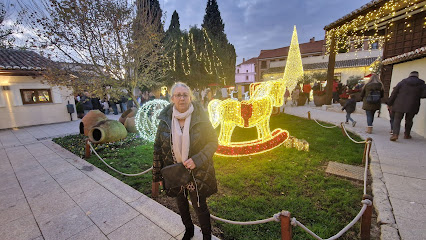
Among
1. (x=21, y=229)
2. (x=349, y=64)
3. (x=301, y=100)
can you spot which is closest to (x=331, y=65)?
(x=301, y=100)

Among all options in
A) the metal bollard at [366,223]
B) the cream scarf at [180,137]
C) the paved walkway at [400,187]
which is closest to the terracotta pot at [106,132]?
the cream scarf at [180,137]

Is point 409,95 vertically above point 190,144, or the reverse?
point 409,95

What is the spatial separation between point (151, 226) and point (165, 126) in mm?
1466

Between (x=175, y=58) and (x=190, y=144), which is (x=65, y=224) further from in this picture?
(x=175, y=58)

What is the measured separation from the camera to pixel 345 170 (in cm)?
373

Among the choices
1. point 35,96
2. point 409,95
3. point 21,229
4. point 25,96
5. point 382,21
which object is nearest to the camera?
point 21,229

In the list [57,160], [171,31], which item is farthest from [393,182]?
[171,31]

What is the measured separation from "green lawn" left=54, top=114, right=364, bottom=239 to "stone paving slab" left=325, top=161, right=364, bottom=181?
15cm

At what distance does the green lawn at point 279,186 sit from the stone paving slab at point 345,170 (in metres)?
0.15

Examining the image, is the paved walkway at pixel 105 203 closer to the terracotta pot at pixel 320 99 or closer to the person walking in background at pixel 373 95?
the person walking in background at pixel 373 95

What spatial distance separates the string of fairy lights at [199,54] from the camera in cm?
2183

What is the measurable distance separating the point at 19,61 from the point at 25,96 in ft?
6.61

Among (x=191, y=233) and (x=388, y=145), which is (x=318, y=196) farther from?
(x=388, y=145)

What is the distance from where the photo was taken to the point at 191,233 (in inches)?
87.3
